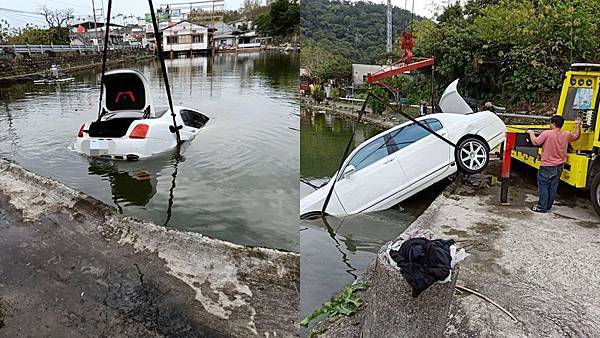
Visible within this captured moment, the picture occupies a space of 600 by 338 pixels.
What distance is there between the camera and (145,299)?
10.3 feet

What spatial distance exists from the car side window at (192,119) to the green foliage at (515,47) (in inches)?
268

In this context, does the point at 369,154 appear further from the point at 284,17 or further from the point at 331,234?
the point at 284,17

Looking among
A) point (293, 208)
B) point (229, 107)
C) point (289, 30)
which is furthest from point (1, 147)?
point (289, 30)

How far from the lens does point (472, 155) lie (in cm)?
559

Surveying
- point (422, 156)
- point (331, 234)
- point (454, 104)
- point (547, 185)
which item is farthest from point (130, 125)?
point (547, 185)

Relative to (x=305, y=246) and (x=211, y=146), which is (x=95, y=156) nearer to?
(x=211, y=146)

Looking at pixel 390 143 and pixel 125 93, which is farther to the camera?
pixel 125 93

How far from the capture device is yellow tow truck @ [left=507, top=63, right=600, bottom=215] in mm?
4473

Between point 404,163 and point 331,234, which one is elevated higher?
point 404,163

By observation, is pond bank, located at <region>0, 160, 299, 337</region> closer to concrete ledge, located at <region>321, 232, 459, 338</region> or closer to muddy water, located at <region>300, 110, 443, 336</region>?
muddy water, located at <region>300, 110, 443, 336</region>

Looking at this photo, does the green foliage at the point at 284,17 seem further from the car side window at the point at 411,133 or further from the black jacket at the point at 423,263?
the car side window at the point at 411,133

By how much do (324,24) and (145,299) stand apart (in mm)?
2084

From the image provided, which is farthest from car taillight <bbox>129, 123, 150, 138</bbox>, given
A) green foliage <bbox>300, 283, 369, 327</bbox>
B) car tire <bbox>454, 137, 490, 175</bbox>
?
green foliage <bbox>300, 283, 369, 327</bbox>

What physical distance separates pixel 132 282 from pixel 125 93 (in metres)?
5.29
